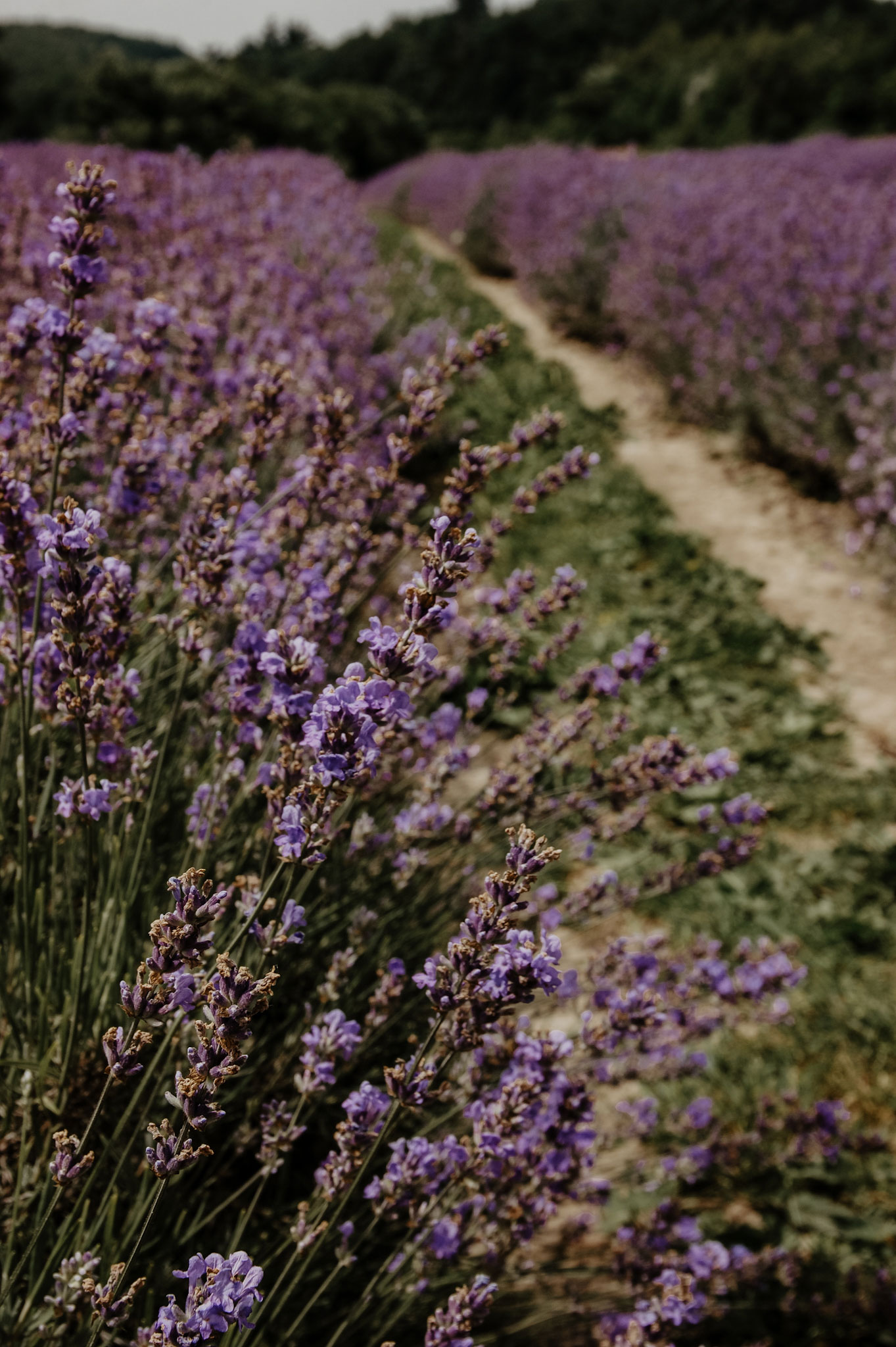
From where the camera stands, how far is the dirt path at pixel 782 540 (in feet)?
13.5

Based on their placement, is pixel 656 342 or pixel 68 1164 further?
pixel 656 342

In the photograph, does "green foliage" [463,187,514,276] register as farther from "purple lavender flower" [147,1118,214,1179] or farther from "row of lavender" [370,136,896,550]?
"purple lavender flower" [147,1118,214,1179]

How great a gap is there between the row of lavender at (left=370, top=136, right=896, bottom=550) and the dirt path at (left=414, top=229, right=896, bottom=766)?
22cm

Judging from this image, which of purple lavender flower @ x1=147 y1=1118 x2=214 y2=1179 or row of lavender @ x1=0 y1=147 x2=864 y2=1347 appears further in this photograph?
row of lavender @ x1=0 y1=147 x2=864 y2=1347

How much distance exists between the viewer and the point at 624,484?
19.1 feet

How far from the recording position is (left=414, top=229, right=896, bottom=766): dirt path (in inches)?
162

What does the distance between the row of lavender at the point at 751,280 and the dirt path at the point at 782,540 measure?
22 centimetres

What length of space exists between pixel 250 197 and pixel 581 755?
217 inches

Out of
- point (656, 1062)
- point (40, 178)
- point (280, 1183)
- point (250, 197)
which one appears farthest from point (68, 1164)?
point (40, 178)

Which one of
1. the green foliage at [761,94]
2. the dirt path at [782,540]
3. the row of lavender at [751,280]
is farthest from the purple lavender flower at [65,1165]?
the green foliage at [761,94]

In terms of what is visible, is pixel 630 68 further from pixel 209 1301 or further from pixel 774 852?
pixel 209 1301

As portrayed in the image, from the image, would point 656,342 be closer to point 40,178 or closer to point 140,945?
point 40,178

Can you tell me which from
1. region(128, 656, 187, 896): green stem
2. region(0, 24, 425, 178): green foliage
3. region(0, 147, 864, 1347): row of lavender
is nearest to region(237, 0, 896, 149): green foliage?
region(0, 24, 425, 178): green foliage

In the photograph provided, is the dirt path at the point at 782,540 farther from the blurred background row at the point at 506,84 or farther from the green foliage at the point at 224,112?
the green foliage at the point at 224,112
